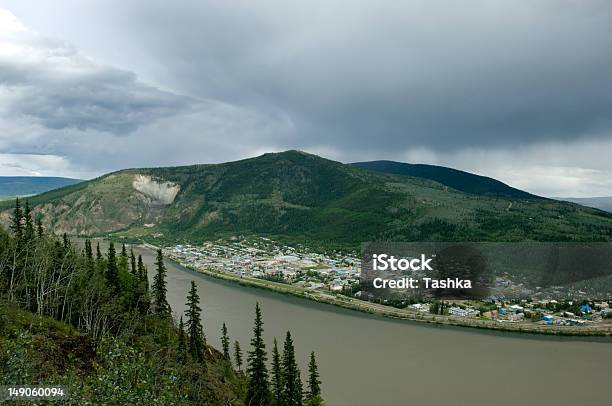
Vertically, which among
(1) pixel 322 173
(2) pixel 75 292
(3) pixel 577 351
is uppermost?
(1) pixel 322 173

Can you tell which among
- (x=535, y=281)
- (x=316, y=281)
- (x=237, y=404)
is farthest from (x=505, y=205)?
(x=237, y=404)

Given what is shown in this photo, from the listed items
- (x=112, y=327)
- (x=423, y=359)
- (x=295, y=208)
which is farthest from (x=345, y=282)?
(x=295, y=208)

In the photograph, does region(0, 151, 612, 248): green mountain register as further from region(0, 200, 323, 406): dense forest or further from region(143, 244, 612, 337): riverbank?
region(0, 200, 323, 406): dense forest

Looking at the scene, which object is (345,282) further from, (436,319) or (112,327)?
(112,327)

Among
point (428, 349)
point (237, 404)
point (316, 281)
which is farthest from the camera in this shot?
point (316, 281)

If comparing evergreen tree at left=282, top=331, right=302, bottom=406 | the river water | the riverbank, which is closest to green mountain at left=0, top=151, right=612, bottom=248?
the riverbank

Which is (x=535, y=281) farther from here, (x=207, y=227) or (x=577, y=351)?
(x=207, y=227)
